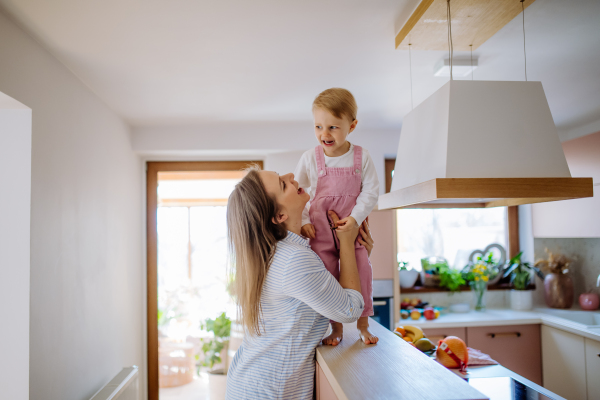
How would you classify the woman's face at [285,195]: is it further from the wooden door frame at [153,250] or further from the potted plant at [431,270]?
the potted plant at [431,270]

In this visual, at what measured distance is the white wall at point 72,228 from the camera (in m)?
1.77

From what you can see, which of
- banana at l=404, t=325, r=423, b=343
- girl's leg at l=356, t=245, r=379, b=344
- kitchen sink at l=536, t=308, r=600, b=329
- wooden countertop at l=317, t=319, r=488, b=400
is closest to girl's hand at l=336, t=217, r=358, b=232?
girl's leg at l=356, t=245, r=379, b=344

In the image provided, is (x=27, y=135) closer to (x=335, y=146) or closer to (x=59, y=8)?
(x=59, y=8)

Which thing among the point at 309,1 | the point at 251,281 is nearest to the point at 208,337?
the point at 251,281

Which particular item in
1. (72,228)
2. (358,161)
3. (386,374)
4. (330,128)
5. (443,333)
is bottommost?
(443,333)

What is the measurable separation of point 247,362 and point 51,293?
3.99 ft

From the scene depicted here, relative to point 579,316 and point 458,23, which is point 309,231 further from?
point 579,316

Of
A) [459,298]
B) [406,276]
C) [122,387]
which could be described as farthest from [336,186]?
[459,298]

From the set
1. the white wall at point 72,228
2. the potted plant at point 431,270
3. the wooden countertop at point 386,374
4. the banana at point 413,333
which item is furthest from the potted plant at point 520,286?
the white wall at point 72,228

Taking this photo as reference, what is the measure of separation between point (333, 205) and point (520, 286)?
3084 mm

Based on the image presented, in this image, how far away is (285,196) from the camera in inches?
50.0

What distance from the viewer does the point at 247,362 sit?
1.22 m

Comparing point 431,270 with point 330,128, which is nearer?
point 330,128

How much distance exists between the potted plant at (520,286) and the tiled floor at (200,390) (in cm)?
265
